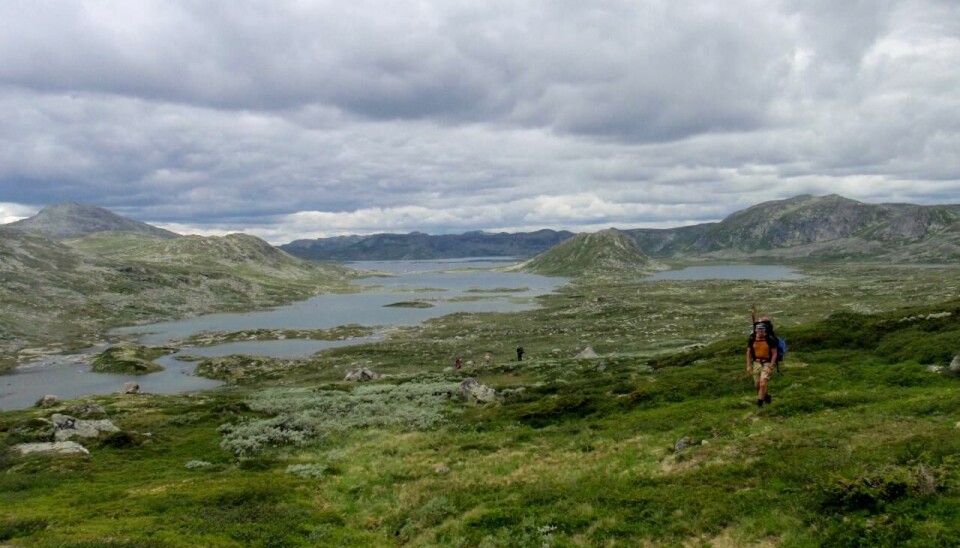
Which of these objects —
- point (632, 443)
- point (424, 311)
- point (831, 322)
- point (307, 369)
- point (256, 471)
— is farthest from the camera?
point (424, 311)

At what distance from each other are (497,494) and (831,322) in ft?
159

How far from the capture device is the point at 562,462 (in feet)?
90.7

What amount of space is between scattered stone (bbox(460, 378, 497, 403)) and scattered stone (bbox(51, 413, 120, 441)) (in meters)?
30.3

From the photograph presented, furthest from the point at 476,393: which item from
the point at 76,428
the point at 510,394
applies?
the point at 76,428

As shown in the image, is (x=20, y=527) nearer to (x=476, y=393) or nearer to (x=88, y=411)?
(x=476, y=393)

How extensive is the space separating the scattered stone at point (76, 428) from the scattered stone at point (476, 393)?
30278mm

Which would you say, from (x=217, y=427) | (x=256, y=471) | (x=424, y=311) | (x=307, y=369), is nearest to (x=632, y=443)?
(x=256, y=471)

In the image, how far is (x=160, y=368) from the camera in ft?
370

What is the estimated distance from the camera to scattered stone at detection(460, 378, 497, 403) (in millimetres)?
51003

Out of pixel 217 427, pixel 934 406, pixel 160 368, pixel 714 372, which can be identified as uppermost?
pixel 934 406

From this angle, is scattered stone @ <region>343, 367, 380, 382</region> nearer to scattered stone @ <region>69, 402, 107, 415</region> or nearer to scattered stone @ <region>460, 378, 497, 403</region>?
scattered stone @ <region>460, 378, 497, 403</region>

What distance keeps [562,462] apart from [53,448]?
38408 millimetres

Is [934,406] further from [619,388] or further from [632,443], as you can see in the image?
[619,388]

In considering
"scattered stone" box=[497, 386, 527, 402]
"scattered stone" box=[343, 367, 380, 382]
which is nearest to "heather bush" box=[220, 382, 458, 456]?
"scattered stone" box=[497, 386, 527, 402]
